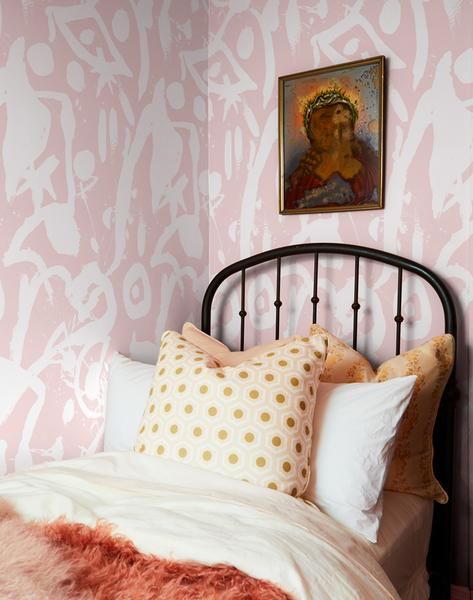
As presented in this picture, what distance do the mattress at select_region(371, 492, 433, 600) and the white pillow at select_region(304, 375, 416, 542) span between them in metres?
0.06

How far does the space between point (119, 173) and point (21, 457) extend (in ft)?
3.14

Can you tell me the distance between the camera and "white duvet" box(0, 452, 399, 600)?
3.68 feet

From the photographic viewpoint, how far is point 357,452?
5.02ft

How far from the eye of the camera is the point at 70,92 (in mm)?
1908

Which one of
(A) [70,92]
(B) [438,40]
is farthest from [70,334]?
(B) [438,40]


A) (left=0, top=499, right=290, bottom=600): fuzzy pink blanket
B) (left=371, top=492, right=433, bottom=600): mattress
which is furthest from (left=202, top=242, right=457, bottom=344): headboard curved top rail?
(left=0, top=499, right=290, bottom=600): fuzzy pink blanket

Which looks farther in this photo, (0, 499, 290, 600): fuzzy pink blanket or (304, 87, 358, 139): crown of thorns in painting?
(304, 87, 358, 139): crown of thorns in painting

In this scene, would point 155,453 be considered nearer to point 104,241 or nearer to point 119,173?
point 104,241

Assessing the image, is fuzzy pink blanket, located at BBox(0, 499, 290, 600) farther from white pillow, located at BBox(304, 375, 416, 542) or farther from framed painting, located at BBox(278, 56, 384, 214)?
framed painting, located at BBox(278, 56, 384, 214)

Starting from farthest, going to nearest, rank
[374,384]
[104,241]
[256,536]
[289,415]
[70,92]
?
[104,241] → [70,92] → [374,384] → [289,415] → [256,536]

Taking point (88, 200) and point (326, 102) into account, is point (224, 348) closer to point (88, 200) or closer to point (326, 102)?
point (88, 200)

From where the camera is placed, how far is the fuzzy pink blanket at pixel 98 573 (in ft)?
3.22

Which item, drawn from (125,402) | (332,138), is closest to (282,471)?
(125,402)

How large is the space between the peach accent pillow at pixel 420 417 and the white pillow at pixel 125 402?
0.71m
